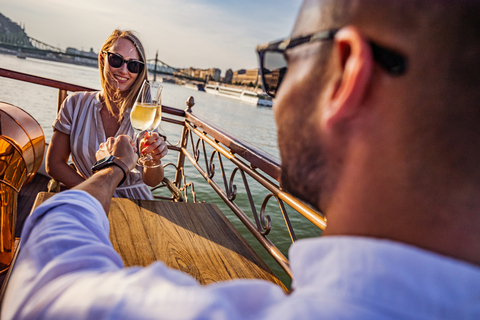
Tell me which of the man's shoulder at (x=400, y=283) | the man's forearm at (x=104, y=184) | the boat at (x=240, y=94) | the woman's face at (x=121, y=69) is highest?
the woman's face at (x=121, y=69)

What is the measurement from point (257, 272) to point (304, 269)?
0.86 m

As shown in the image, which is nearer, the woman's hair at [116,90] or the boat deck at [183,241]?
the boat deck at [183,241]

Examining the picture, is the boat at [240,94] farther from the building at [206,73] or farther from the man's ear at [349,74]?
the man's ear at [349,74]

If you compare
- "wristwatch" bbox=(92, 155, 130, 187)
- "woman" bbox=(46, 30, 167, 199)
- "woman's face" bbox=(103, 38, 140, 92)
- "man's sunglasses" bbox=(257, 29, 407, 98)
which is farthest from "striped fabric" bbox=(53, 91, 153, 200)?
"man's sunglasses" bbox=(257, 29, 407, 98)

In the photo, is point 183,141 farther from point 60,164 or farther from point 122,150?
point 122,150

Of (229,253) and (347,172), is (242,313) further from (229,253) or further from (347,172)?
(229,253)

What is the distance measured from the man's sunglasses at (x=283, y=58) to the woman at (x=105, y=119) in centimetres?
156

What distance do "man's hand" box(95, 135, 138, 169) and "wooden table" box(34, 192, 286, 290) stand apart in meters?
0.34

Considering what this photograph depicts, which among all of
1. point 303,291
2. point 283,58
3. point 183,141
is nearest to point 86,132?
point 183,141

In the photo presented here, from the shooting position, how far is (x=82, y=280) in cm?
44

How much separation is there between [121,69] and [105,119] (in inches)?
15.5

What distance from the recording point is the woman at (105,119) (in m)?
2.23

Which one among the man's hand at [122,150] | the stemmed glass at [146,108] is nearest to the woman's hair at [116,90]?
the stemmed glass at [146,108]

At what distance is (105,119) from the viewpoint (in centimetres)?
238
